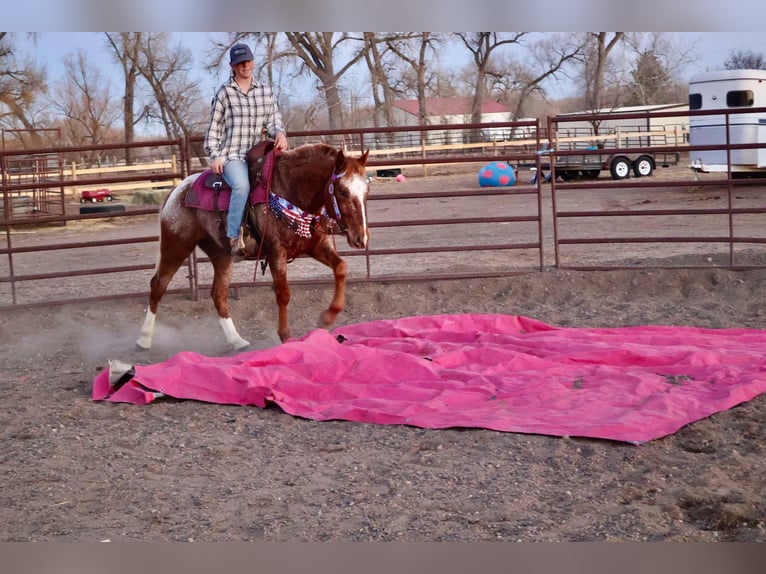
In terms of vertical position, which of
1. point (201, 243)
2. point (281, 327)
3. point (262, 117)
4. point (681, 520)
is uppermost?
point (262, 117)

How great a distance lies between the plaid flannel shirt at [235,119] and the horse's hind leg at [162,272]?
2.66 ft

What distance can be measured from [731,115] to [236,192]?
1492cm

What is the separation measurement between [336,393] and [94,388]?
1521 millimetres

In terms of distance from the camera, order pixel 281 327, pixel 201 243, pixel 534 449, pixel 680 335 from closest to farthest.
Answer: pixel 534 449, pixel 680 335, pixel 281 327, pixel 201 243

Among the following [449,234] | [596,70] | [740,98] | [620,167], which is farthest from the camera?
[596,70]

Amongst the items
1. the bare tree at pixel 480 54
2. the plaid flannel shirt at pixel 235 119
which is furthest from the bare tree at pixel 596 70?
the plaid flannel shirt at pixel 235 119

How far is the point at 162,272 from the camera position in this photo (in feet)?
23.3

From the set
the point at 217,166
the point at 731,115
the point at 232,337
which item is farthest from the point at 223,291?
the point at 731,115

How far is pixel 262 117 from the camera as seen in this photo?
6.65 meters

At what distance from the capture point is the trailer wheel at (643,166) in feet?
70.9

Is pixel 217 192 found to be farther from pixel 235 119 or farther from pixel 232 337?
pixel 232 337

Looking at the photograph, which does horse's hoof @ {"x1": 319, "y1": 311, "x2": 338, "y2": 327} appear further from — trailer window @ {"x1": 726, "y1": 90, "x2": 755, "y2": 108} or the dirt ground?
trailer window @ {"x1": 726, "y1": 90, "x2": 755, "y2": 108}

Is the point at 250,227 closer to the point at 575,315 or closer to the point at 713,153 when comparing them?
the point at 575,315

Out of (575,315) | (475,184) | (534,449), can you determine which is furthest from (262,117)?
(475,184)
